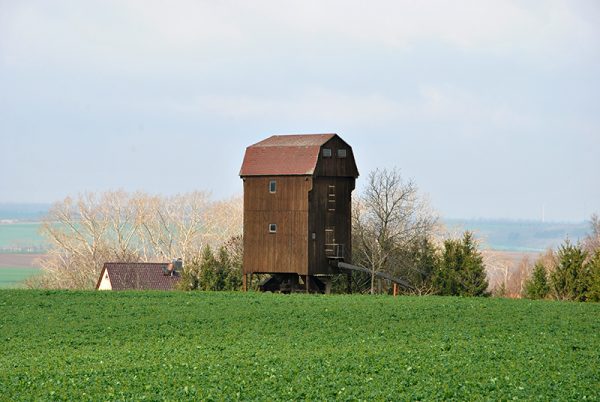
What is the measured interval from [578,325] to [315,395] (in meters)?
14.0

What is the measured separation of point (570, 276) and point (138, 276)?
3170cm

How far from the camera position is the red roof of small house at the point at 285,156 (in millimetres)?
46031

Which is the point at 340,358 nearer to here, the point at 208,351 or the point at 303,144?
the point at 208,351

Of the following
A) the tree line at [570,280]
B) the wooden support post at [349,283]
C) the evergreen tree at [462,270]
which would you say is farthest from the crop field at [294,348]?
the wooden support post at [349,283]

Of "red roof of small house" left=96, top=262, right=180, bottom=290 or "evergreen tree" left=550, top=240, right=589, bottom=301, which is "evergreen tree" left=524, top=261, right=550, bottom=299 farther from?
"red roof of small house" left=96, top=262, right=180, bottom=290

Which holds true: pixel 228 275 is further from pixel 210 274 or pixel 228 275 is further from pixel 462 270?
pixel 462 270

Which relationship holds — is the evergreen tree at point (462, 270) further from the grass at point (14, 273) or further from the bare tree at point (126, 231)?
the grass at point (14, 273)

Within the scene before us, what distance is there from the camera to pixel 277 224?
152 feet

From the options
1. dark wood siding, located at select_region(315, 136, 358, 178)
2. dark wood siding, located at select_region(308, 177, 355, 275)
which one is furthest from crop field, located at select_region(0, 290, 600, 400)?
dark wood siding, located at select_region(315, 136, 358, 178)

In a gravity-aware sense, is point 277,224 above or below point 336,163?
below

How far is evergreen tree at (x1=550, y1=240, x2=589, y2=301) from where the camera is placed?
42375mm

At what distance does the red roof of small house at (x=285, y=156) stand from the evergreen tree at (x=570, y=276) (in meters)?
11.4

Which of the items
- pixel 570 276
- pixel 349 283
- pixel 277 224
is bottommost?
pixel 349 283

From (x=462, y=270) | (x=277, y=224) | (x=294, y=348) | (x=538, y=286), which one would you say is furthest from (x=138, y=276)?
(x=294, y=348)
